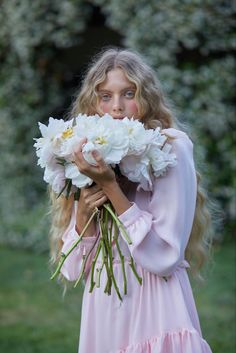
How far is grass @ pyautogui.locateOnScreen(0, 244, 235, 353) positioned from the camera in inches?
234

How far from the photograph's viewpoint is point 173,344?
2943 millimetres

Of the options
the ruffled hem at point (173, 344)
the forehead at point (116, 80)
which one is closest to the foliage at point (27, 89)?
the forehead at point (116, 80)

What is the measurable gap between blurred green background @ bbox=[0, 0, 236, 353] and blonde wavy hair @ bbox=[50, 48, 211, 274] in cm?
236

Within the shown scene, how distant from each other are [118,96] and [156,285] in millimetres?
743

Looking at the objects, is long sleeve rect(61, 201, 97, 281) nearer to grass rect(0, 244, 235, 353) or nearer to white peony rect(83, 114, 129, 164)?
white peony rect(83, 114, 129, 164)

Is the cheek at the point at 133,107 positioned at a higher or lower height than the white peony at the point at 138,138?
higher

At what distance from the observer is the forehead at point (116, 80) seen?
3188mm

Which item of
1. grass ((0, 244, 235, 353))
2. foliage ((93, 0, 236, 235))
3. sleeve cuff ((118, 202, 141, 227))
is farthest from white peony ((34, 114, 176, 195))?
foliage ((93, 0, 236, 235))

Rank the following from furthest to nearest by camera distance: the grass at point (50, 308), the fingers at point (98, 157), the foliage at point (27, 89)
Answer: the foliage at point (27, 89), the grass at point (50, 308), the fingers at point (98, 157)

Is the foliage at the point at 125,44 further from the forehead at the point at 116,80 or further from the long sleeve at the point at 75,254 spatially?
the long sleeve at the point at 75,254

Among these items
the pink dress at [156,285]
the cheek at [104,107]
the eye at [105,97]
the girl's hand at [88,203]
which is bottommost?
the pink dress at [156,285]

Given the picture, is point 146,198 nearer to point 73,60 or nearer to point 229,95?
point 229,95

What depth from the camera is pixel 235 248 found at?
9.22 m

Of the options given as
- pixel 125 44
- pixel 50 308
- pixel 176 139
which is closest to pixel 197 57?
pixel 125 44
